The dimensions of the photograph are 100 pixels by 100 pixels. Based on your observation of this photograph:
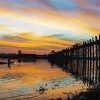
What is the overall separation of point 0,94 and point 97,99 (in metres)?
9.04

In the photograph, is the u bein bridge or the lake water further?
the u bein bridge

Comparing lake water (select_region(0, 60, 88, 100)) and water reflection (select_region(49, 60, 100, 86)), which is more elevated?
water reflection (select_region(49, 60, 100, 86))

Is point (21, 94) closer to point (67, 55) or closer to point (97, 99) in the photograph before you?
point (97, 99)

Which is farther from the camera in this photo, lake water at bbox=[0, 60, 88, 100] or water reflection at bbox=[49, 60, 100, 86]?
water reflection at bbox=[49, 60, 100, 86]

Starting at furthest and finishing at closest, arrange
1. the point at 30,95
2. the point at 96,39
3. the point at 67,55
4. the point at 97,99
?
the point at 67,55, the point at 96,39, the point at 30,95, the point at 97,99

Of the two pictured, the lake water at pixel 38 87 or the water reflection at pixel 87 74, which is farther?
the water reflection at pixel 87 74

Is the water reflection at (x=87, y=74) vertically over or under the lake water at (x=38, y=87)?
over

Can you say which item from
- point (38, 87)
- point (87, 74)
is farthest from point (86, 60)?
point (38, 87)

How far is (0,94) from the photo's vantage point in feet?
62.6

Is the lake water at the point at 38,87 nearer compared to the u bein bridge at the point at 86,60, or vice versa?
the lake water at the point at 38,87

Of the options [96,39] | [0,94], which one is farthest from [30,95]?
[96,39]

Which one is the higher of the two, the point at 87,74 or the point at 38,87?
the point at 87,74

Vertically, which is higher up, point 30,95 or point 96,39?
point 96,39

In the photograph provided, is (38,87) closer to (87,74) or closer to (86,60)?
(87,74)
